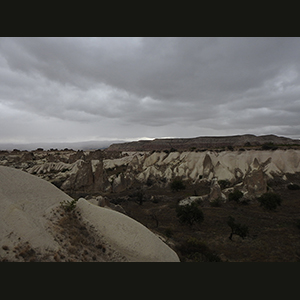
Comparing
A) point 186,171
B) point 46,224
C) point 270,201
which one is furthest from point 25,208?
point 186,171

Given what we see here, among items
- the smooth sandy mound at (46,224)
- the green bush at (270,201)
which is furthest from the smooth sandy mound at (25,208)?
the green bush at (270,201)

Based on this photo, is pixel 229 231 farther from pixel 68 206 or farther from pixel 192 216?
pixel 68 206

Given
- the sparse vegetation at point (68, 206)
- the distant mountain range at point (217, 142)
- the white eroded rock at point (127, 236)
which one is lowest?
the white eroded rock at point (127, 236)

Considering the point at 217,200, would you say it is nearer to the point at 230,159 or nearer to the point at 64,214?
the point at 64,214

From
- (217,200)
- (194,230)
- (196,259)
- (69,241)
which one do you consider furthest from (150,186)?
(69,241)

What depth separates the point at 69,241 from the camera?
9.18m

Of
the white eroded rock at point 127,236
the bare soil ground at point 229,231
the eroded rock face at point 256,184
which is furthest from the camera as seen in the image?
the eroded rock face at point 256,184

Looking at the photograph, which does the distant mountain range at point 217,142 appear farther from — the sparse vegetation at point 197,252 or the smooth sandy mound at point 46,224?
the smooth sandy mound at point 46,224

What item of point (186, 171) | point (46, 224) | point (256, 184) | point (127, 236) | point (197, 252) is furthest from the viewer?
point (186, 171)

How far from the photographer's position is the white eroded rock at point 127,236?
10.2 meters

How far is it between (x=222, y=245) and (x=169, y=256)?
25.9 feet

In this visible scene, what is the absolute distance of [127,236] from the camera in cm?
1100

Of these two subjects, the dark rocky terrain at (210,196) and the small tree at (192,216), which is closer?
the dark rocky terrain at (210,196)

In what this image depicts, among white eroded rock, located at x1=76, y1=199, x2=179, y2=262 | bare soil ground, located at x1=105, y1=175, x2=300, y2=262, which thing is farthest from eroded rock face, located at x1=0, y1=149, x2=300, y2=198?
white eroded rock, located at x1=76, y1=199, x2=179, y2=262
